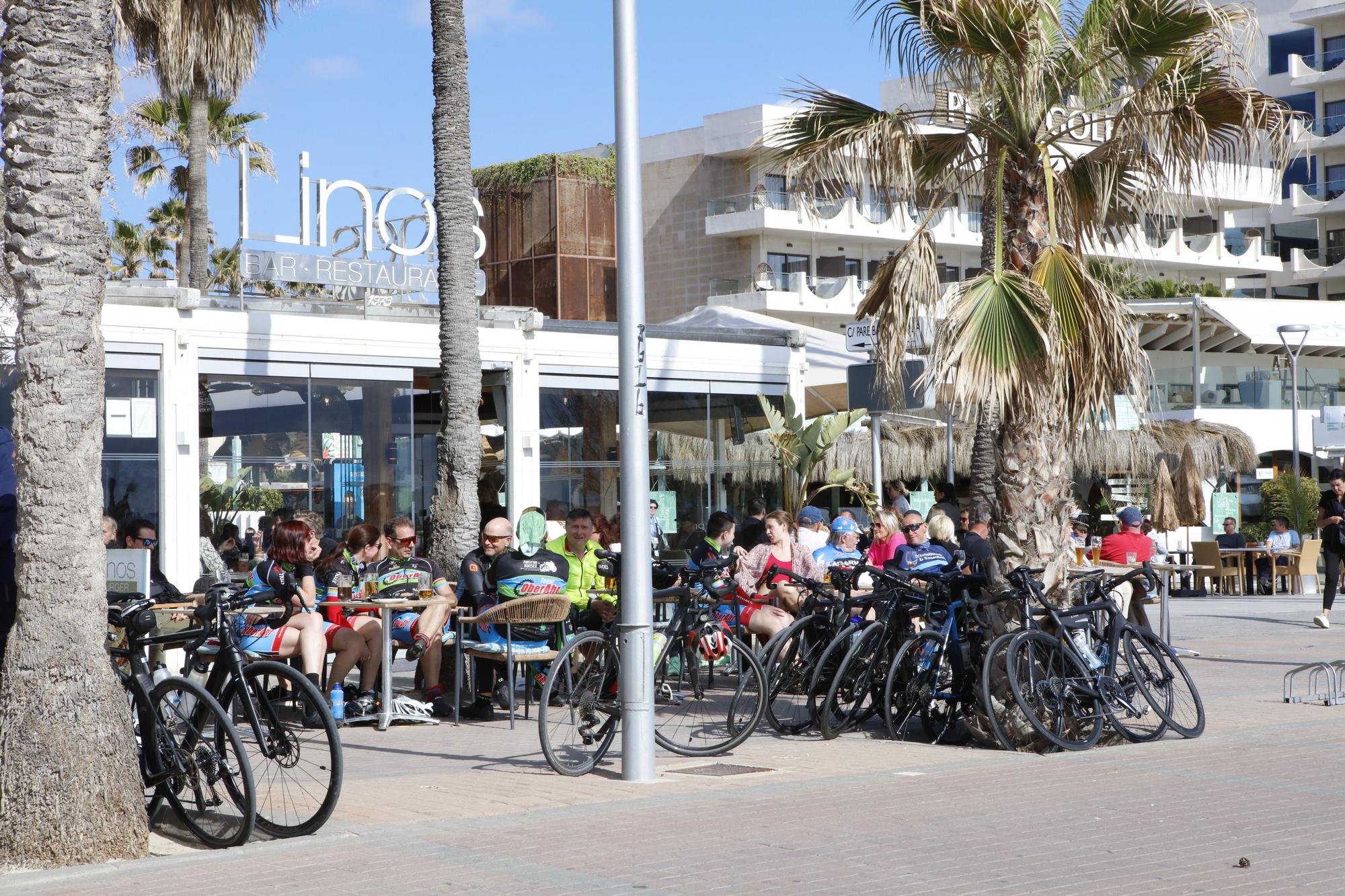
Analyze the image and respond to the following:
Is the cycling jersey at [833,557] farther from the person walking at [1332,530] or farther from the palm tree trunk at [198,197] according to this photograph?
the palm tree trunk at [198,197]

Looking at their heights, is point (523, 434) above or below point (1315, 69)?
below

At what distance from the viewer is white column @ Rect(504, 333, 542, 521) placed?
19.2 metres

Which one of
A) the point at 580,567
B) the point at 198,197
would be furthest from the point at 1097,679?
the point at 198,197

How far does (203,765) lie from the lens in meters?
6.68

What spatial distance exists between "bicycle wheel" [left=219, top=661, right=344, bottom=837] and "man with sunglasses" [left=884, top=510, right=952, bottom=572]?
4.72 meters

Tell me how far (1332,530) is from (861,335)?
29.4ft

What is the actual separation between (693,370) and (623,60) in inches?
499

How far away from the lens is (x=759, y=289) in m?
47.7

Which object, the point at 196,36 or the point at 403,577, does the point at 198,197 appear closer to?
the point at 196,36

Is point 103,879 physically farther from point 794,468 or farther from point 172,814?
point 794,468

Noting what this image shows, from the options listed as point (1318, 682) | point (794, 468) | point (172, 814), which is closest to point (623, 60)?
point (172, 814)

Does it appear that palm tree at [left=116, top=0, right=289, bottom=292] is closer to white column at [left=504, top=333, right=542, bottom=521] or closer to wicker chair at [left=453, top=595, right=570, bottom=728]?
white column at [left=504, top=333, right=542, bottom=521]

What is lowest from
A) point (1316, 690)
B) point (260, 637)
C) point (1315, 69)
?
point (1316, 690)

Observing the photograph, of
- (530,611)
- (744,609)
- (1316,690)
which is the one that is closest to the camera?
(530,611)
